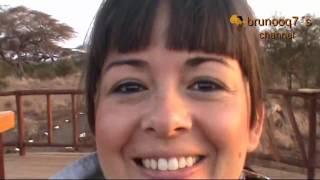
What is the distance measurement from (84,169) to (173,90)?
1.48 feet

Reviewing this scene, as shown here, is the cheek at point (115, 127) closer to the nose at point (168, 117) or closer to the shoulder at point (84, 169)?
the nose at point (168, 117)

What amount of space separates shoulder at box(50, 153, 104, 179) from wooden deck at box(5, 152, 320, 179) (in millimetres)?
3399

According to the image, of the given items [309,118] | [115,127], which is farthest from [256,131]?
[309,118]

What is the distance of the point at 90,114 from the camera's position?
3.80 ft

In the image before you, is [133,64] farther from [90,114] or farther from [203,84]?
[90,114]

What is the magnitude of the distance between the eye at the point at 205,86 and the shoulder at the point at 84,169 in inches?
16.7

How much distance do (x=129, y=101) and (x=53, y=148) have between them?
544 centimetres

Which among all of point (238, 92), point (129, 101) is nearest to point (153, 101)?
point (129, 101)

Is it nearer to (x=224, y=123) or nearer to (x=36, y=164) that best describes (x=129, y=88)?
(x=224, y=123)

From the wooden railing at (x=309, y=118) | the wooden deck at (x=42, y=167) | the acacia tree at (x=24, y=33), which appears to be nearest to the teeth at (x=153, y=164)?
the wooden railing at (x=309, y=118)

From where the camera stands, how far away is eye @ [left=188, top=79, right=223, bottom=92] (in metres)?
0.86

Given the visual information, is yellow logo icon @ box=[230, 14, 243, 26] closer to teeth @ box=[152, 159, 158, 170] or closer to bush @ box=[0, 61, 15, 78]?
teeth @ box=[152, 159, 158, 170]

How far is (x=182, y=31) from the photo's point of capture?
0.90 metres

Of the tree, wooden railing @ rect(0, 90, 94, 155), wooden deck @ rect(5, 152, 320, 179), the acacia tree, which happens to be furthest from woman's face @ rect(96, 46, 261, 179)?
the acacia tree
